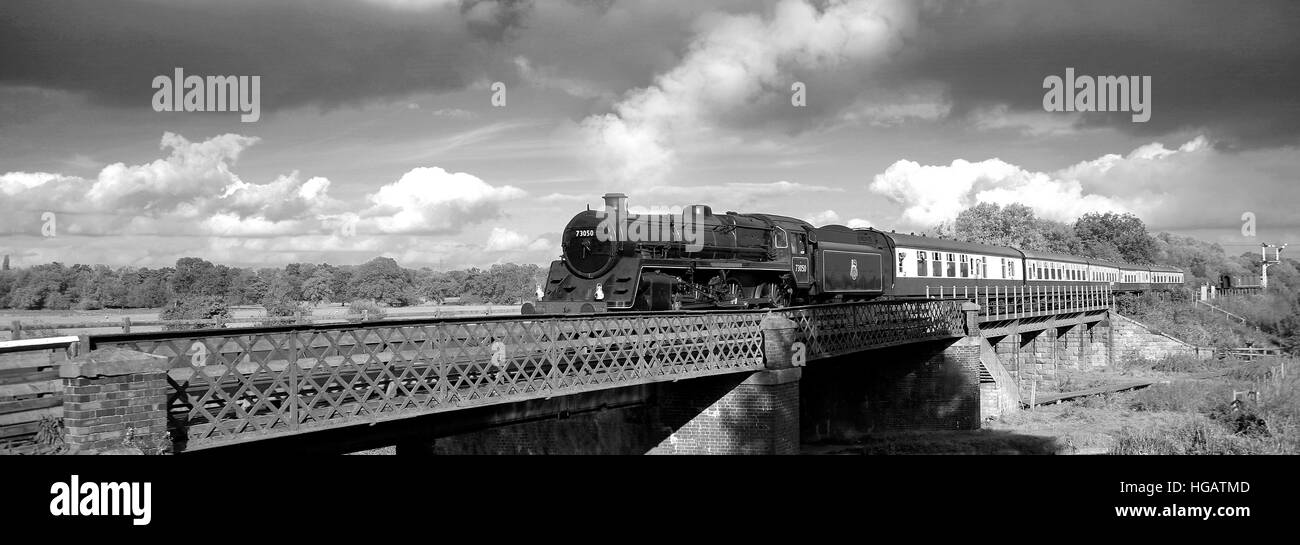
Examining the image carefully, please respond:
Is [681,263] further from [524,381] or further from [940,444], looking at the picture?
[940,444]

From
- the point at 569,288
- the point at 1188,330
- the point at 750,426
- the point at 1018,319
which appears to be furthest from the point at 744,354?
the point at 1188,330

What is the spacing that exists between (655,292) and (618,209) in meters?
1.94

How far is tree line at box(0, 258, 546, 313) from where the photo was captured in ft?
111

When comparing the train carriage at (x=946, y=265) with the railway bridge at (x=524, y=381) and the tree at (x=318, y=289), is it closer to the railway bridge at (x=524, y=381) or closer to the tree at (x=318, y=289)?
the railway bridge at (x=524, y=381)

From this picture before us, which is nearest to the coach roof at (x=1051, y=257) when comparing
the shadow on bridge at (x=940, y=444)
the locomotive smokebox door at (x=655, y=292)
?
the shadow on bridge at (x=940, y=444)

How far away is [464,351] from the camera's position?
10211 millimetres

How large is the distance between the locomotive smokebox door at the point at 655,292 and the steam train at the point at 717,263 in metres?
0.02

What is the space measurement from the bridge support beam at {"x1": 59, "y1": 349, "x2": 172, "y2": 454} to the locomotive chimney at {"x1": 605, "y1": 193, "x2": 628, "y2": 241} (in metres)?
11.0

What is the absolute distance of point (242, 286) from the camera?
142 feet

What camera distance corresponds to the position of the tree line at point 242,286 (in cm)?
3384

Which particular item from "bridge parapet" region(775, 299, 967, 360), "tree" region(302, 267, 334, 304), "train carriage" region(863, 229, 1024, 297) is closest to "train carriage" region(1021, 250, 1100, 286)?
"train carriage" region(863, 229, 1024, 297)

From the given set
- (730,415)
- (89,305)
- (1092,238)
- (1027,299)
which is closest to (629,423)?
(730,415)

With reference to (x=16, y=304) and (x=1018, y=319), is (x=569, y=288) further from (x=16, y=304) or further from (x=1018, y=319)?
(x=16, y=304)

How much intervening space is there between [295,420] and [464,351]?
2.24 m
